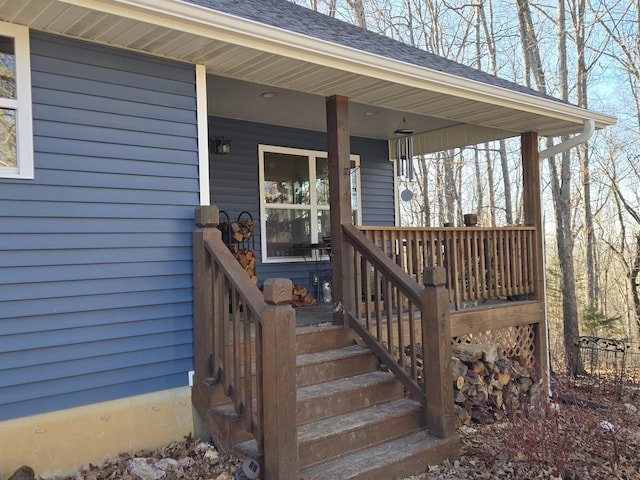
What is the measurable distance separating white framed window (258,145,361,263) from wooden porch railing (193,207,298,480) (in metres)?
2.93

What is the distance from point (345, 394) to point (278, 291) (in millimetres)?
1359

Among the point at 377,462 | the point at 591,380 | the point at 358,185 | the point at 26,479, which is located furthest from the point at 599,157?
the point at 26,479

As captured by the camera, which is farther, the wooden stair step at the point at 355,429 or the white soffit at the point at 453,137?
the white soffit at the point at 453,137

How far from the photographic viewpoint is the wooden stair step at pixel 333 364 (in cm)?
419

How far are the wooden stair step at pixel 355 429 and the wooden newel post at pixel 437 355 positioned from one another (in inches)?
7.3

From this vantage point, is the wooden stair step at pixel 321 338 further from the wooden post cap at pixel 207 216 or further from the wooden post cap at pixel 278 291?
the wooden post cap at pixel 278 291

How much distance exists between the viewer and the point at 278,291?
306cm

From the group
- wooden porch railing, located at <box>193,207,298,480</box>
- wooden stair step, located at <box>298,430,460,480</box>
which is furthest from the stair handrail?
wooden porch railing, located at <box>193,207,298,480</box>

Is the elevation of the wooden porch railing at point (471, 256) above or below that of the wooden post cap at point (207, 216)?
below

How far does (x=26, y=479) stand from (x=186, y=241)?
5.82ft

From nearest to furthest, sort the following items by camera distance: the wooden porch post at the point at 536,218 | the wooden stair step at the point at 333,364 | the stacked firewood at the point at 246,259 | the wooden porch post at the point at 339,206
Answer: the wooden stair step at the point at 333,364, the wooden porch post at the point at 339,206, the stacked firewood at the point at 246,259, the wooden porch post at the point at 536,218

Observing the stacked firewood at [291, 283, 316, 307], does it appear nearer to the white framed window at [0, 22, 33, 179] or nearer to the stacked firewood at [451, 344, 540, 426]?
the stacked firewood at [451, 344, 540, 426]

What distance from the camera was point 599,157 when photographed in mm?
16797

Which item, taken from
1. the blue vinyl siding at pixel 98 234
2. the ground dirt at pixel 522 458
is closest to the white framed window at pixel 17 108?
the blue vinyl siding at pixel 98 234
